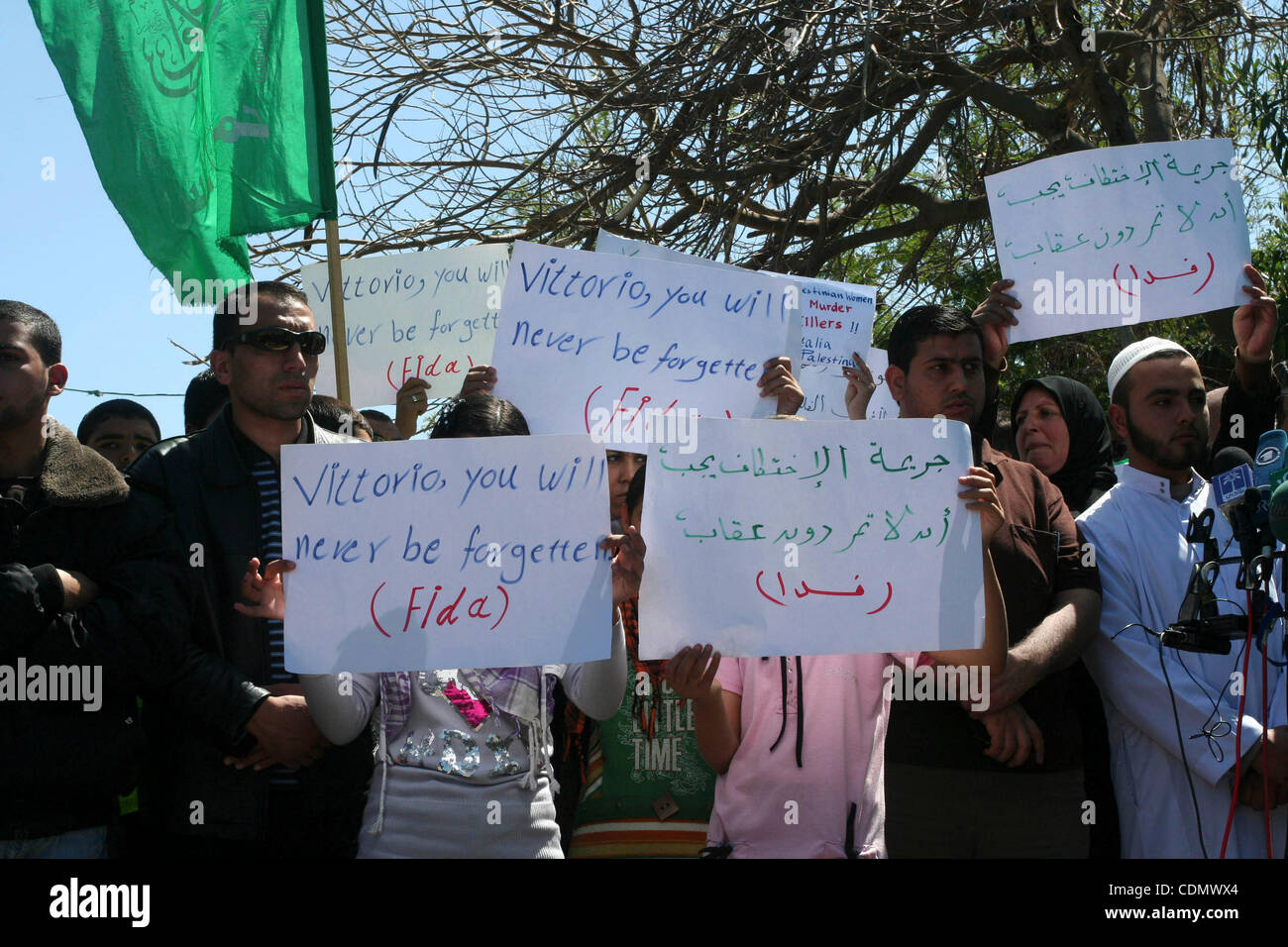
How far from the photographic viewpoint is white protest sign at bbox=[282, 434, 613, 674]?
2670 millimetres

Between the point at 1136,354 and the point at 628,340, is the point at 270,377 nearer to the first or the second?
the point at 628,340

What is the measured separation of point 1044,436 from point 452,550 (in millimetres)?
2157

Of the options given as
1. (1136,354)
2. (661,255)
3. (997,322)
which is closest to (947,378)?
(997,322)

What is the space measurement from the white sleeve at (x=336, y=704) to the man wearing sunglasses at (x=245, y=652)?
0.09 meters

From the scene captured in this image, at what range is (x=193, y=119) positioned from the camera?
11.6ft

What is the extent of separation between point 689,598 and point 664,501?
217 millimetres

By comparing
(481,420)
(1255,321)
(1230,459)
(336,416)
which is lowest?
(1230,459)

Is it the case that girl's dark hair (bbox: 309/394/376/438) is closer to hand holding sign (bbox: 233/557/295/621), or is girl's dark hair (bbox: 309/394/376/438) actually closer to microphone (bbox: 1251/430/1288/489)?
hand holding sign (bbox: 233/557/295/621)

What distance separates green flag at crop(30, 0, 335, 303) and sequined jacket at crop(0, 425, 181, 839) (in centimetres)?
88

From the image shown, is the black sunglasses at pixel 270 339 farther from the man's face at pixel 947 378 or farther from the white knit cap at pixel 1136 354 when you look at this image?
the white knit cap at pixel 1136 354

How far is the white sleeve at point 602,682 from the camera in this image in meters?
2.80

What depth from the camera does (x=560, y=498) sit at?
8.94ft

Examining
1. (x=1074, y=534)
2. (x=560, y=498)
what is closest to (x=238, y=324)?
(x=560, y=498)
